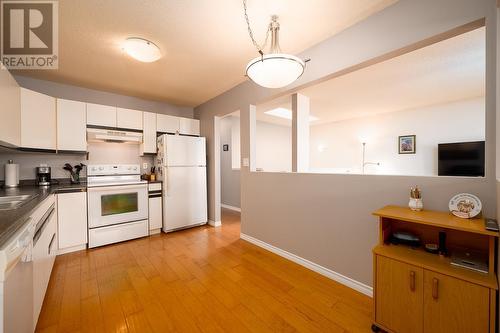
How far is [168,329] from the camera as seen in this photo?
1384mm

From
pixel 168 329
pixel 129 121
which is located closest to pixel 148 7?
pixel 129 121

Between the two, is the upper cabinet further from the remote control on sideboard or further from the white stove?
the remote control on sideboard

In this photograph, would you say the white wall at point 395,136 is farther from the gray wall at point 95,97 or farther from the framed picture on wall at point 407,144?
the gray wall at point 95,97

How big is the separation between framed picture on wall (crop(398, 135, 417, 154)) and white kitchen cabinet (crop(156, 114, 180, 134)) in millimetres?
4945

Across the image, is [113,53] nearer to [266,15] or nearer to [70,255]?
[266,15]

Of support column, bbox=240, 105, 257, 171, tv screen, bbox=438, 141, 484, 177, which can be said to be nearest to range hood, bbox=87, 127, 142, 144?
support column, bbox=240, 105, 257, 171

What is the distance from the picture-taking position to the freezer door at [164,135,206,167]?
3.33m

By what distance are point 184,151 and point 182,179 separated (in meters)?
0.51

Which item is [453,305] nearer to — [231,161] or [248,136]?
[248,136]

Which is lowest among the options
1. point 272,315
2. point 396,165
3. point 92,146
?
point 272,315

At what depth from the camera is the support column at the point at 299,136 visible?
2541 millimetres

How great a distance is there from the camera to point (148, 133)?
137 inches

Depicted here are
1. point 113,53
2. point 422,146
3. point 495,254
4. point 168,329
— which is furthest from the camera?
point 422,146

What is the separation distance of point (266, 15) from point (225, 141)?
12.5 feet
